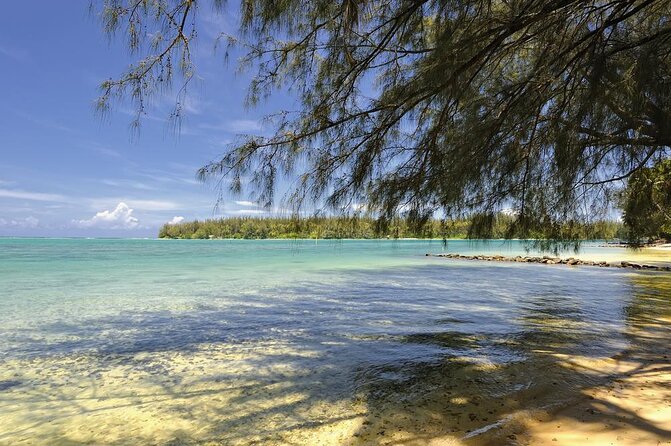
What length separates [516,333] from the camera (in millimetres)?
5359

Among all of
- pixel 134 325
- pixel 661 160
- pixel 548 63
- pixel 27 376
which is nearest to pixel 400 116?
pixel 548 63

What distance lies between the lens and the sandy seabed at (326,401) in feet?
8.13

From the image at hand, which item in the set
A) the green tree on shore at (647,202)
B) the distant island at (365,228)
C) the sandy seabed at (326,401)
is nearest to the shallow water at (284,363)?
the sandy seabed at (326,401)

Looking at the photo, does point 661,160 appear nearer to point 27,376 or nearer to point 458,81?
point 458,81


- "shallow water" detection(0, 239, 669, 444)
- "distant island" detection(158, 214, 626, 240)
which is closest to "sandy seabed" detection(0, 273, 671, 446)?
"shallow water" detection(0, 239, 669, 444)

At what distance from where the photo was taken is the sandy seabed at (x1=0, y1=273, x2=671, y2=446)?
2.48m

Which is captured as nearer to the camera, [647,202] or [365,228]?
[365,228]

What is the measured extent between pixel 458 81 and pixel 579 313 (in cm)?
609

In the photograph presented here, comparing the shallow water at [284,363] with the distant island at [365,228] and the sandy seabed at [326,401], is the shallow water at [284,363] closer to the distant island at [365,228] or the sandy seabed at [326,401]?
the sandy seabed at [326,401]

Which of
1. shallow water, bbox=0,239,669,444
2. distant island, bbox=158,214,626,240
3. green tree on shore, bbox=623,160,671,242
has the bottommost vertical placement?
shallow water, bbox=0,239,669,444

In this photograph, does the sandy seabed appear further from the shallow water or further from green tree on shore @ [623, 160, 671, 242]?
green tree on shore @ [623, 160, 671, 242]

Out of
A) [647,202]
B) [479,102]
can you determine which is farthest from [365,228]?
[647,202]

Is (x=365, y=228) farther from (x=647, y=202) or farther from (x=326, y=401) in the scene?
(x=647, y=202)

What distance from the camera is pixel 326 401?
3.08 metres
